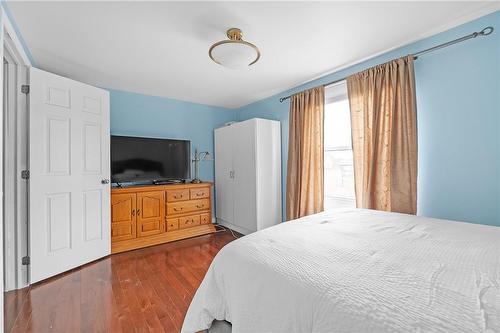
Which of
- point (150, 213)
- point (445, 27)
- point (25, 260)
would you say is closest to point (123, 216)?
point (150, 213)

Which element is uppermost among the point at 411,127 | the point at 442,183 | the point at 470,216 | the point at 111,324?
the point at 411,127

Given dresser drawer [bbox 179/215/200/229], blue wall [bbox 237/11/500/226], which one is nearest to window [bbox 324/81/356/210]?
blue wall [bbox 237/11/500/226]

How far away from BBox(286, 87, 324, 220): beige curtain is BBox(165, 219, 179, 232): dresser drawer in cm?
163

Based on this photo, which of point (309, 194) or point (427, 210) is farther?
point (309, 194)

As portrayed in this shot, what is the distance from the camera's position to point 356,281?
2.64 feet

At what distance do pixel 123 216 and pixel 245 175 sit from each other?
173 cm

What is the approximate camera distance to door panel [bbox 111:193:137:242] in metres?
2.89

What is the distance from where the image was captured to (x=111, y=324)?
1582 millimetres

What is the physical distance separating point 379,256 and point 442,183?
150cm

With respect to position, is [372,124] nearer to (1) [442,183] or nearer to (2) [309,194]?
(1) [442,183]

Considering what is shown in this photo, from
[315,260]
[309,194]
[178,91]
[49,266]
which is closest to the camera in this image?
[315,260]

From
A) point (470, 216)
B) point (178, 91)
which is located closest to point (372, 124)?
point (470, 216)

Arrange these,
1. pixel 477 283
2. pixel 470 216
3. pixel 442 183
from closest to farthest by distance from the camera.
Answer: pixel 477 283
pixel 470 216
pixel 442 183

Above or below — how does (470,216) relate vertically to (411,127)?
Result: below
